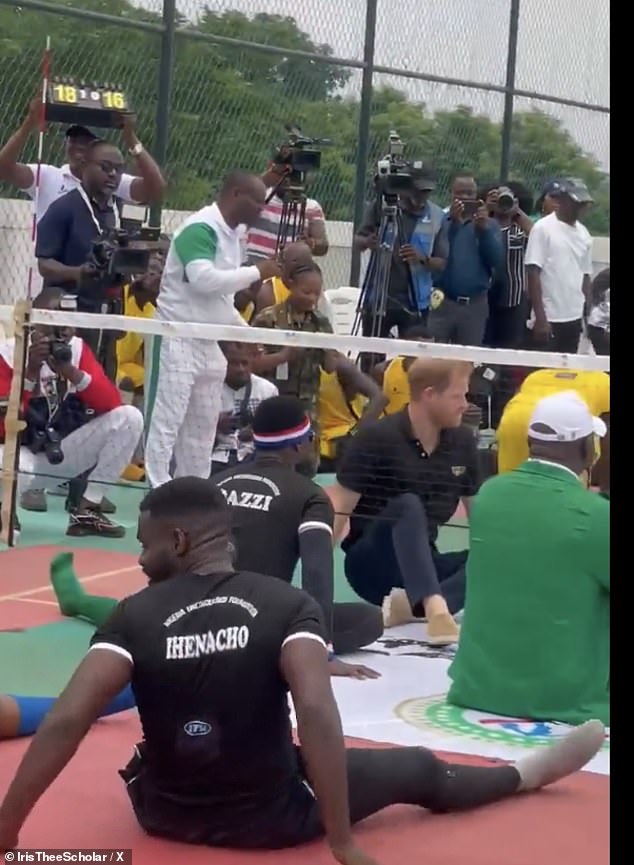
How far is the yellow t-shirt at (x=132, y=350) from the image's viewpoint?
10156 mm

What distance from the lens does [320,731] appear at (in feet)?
12.7

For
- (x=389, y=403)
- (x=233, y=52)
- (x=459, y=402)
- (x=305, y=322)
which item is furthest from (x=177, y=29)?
(x=459, y=402)

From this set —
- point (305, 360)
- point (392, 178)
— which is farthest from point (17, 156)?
point (392, 178)

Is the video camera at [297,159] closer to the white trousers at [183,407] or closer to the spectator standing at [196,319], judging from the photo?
the spectator standing at [196,319]

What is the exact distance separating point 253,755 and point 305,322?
19.0 ft

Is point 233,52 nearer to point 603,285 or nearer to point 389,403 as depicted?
point 603,285

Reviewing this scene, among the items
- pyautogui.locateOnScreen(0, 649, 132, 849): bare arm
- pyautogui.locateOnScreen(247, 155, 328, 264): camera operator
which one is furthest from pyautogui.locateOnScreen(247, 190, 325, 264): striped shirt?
pyautogui.locateOnScreen(0, 649, 132, 849): bare arm

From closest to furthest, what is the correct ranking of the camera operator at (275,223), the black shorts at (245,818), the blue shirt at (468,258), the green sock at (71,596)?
the black shorts at (245,818)
the green sock at (71,596)
the camera operator at (275,223)
the blue shirt at (468,258)

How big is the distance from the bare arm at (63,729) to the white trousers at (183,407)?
15.2 ft

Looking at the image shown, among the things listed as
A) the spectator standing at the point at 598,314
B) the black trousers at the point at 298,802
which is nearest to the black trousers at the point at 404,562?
the black trousers at the point at 298,802

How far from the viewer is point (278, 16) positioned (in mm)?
12539

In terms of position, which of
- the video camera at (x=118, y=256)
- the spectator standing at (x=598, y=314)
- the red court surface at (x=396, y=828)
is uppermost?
the spectator standing at (x=598, y=314)

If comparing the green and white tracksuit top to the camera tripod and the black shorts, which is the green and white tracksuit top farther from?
the black shorts

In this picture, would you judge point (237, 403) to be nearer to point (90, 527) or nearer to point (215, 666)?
point (90, 527)
